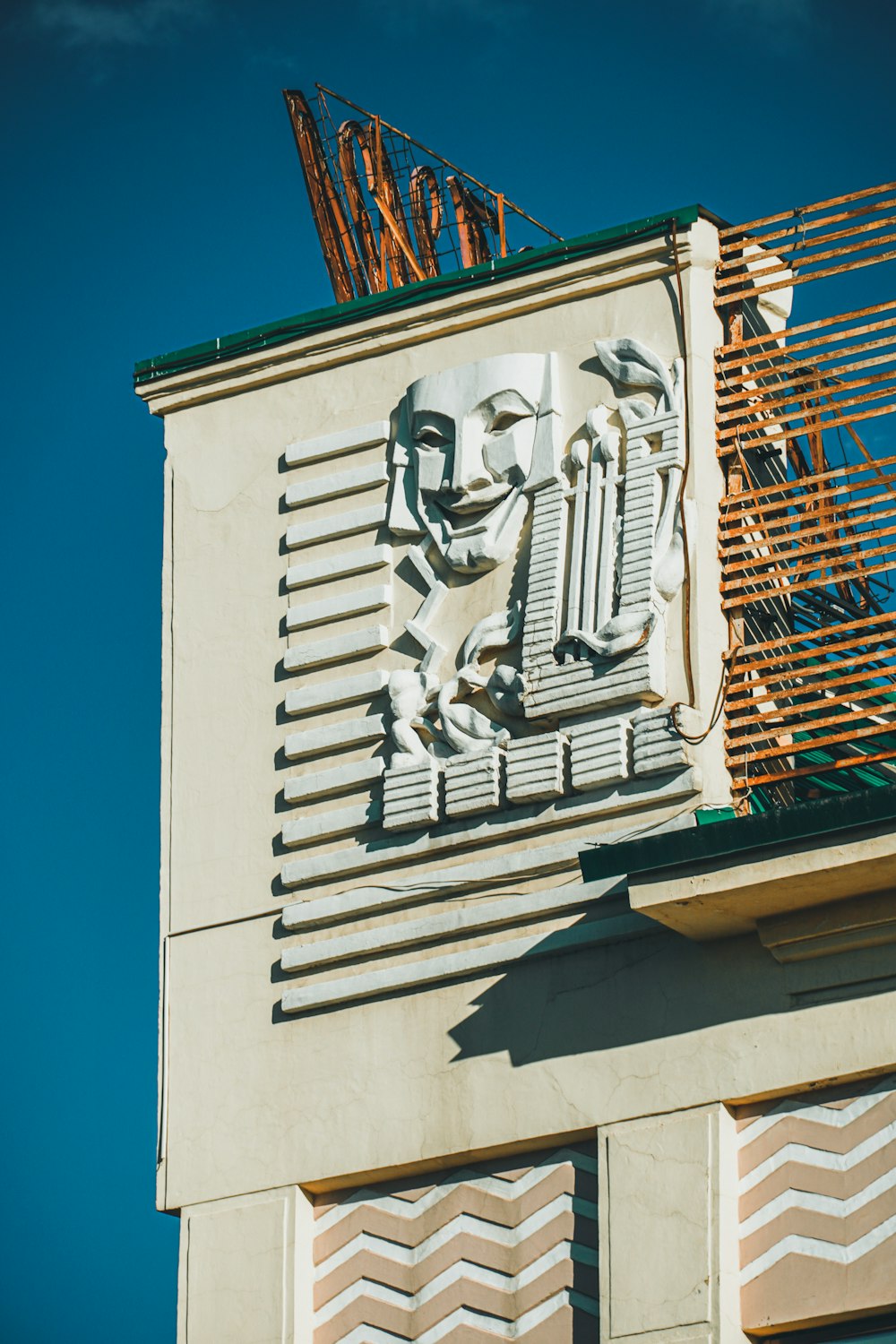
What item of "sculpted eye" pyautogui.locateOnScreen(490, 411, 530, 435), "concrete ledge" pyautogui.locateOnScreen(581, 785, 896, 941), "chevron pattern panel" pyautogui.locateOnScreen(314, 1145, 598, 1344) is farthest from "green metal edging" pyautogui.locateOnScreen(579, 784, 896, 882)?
"sculpted eye" pyautogui.locateOnScreen(490, 411, 530, 435)

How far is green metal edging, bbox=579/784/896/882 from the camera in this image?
17016mm

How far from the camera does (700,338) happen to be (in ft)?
64.8

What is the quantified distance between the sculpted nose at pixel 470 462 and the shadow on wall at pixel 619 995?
3.45 metres

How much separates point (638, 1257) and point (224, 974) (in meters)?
4.07

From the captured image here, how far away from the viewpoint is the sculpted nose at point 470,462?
65.8ft

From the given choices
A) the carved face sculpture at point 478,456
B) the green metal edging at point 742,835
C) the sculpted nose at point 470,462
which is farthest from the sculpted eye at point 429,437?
the green metal edging at point 742,835

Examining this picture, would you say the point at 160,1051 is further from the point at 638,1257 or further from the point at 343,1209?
the point at 638,1257

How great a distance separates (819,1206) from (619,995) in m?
1.96

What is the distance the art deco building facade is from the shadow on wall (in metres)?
0.02

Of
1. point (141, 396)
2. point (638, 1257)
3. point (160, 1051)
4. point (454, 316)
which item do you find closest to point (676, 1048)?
point (638, 1257)

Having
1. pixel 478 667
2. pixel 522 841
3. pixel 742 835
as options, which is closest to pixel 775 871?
pixel 742 835

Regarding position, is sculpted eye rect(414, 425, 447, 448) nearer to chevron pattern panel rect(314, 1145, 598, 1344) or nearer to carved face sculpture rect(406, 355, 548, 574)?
carved face sculpture rect(406, 355, 548, 574)

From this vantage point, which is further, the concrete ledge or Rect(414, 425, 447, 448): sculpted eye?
Rect(414, 425, 447, 448): sculpted eye

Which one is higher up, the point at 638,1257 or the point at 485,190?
the point at 485,190
